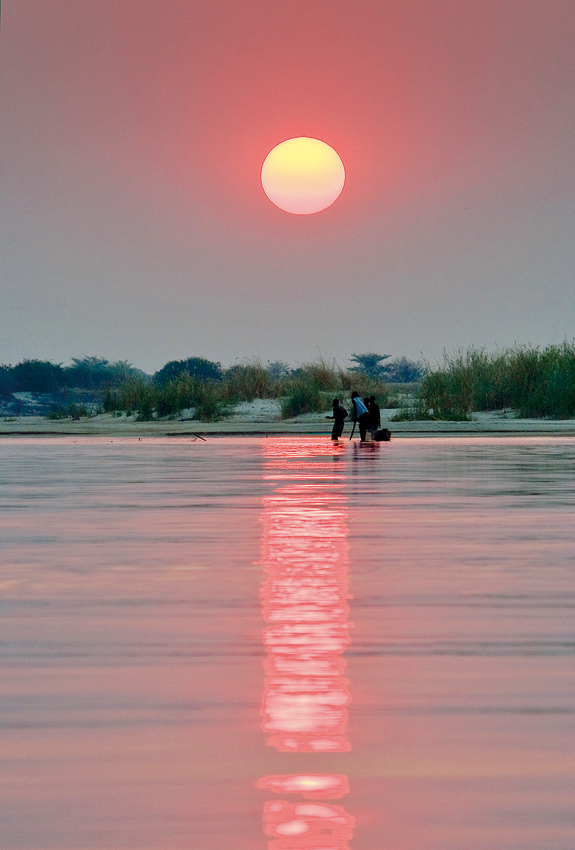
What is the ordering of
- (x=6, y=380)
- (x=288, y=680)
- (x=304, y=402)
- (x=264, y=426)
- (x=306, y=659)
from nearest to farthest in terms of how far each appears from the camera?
(x=288, y=680) < (x=306, y=659) < (x=264, y=426) < (x=304, y=402) < (x=6, y=380)

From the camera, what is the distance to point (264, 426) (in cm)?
5097

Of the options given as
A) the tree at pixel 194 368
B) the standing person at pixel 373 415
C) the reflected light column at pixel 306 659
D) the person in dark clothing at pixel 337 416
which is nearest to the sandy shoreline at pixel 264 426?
the standing person at pixel 373 415

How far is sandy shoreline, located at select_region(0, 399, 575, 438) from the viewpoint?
44875 mm

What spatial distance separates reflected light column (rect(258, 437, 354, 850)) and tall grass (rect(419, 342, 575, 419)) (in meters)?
37.1

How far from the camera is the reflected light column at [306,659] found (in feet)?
13.4

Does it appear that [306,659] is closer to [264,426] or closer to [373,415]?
[373,415]

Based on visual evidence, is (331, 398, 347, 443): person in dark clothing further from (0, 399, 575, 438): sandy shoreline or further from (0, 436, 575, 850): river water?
(0, 436, 575, 850): river water

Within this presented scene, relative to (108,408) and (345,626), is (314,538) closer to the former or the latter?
(345,626)

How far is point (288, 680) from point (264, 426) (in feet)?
147

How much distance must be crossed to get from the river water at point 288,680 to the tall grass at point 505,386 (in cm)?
3785

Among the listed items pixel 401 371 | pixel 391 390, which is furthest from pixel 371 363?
pixel 391 390

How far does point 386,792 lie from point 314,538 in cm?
758

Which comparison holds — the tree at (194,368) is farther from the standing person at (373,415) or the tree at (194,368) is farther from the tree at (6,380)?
the standing person at (373,415)

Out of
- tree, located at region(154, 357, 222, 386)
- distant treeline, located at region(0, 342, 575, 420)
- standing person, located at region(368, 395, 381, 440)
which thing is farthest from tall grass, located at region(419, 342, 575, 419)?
tree, located at region(154, 357, 222, 386)
